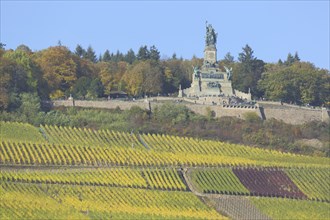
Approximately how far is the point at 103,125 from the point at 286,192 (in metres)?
21.5

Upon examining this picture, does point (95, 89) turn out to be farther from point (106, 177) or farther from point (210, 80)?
point (106, 177)

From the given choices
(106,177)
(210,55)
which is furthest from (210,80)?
(106,177)


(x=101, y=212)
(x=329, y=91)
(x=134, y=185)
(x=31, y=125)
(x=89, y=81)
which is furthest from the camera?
(x=329, y=91)

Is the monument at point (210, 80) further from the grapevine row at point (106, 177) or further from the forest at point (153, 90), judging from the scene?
the grapevine row at point (106, 177)

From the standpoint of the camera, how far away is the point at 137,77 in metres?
131

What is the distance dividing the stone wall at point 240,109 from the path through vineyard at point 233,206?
26778mm

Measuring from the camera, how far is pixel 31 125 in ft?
337

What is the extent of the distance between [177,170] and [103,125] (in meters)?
15.6

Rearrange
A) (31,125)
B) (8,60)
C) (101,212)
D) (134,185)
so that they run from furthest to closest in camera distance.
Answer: (8,60) < (31,125) < (134,185) < (101,212)

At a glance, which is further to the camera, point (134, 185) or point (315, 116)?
point (315, 116)

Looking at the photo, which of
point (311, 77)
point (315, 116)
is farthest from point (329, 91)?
point (315, 116)

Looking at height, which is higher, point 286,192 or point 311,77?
point 311,77

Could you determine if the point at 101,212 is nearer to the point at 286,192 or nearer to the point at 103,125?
the point at 286,192

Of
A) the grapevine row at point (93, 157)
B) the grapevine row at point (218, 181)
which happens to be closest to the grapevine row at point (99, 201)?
the grapevine row at point (218, 181)
